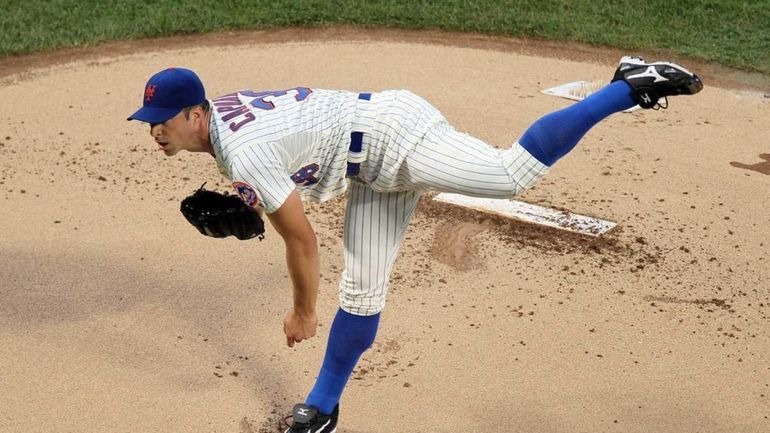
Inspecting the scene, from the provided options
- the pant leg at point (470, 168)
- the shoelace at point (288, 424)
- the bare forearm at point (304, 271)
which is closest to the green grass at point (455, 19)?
the shoelace at point (288, 424)

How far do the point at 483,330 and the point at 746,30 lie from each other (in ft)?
18.2

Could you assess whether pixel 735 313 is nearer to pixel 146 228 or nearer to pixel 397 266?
pixel 397 266

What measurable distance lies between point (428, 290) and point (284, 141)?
207 centimetres

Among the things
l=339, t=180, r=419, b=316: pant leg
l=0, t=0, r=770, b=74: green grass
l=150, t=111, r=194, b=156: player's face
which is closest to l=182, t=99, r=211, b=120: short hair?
l=150, t=111, r=194, b=156: player's face

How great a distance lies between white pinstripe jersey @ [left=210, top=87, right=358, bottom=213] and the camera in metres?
3.61

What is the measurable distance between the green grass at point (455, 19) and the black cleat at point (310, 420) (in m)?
5.56

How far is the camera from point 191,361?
4.96m

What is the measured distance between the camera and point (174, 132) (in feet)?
12.1

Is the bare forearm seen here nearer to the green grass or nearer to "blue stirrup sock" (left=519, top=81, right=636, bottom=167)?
"blue stirrup sock" (left=519, top=81, right=636, bottom=167)

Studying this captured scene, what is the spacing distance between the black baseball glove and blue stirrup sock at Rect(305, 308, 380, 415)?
1.96ft

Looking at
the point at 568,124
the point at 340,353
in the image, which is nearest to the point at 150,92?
the point at 340,353

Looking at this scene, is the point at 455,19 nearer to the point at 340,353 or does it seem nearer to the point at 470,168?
the point at 340,353

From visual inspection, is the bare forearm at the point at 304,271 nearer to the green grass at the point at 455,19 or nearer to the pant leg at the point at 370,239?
the pant leg at the point at 370,239

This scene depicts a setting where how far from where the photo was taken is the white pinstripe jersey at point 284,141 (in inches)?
142
